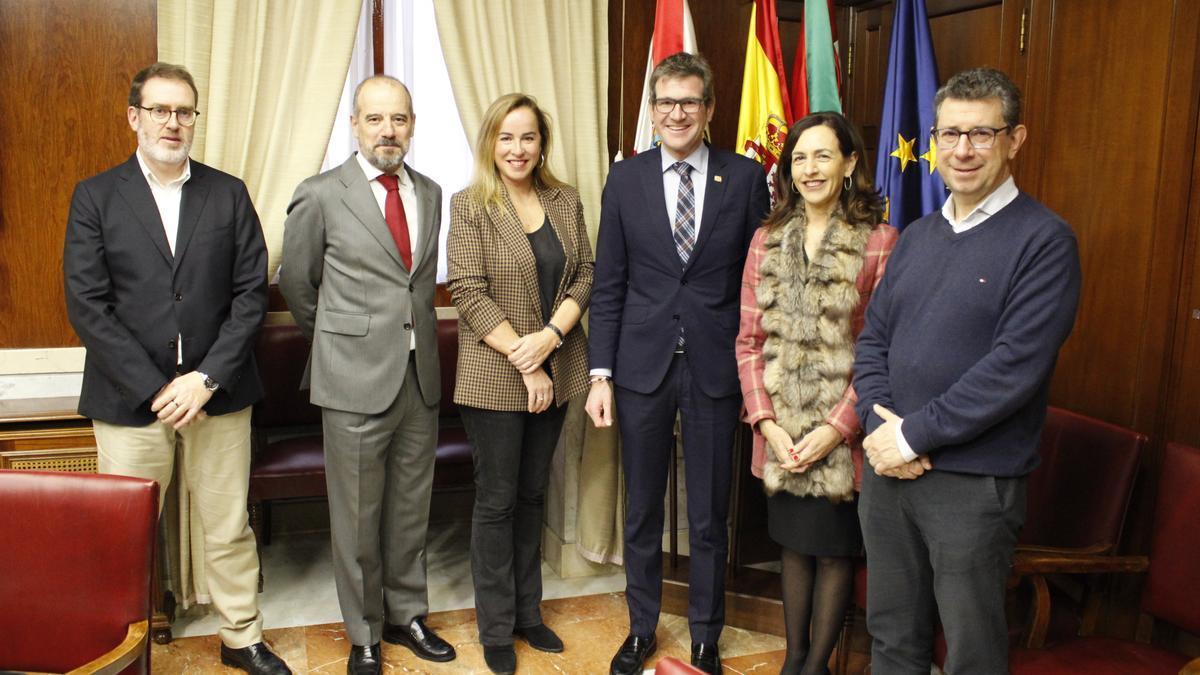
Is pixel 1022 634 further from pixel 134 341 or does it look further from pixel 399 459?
pixel 134 341

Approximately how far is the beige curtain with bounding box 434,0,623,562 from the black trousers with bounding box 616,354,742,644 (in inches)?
27.9

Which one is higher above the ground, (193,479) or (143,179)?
(143,179)

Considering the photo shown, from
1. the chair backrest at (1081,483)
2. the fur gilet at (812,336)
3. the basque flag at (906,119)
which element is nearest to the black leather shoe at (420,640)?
the fur gilet at (812,336)

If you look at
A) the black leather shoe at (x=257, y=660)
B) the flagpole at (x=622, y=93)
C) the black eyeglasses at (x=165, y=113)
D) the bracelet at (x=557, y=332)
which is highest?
the flagpole at (x=622, y=93)

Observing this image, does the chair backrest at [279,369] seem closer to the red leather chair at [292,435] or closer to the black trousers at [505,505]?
the red leather chair at [292,435]

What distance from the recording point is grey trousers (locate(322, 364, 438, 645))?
2.74 meters

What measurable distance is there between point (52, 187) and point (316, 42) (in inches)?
40.3

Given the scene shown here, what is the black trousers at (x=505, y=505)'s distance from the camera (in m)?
2.79

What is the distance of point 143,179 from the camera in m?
2.58

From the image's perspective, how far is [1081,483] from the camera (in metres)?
2.47

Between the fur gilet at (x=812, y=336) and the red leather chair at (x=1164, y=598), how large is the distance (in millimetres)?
593

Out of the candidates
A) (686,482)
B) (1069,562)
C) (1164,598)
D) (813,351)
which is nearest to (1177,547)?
(1164,598)

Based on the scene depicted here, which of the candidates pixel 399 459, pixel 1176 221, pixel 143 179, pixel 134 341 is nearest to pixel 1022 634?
pixel 1176 221

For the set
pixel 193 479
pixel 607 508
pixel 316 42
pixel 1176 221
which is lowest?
pixel 607 508
